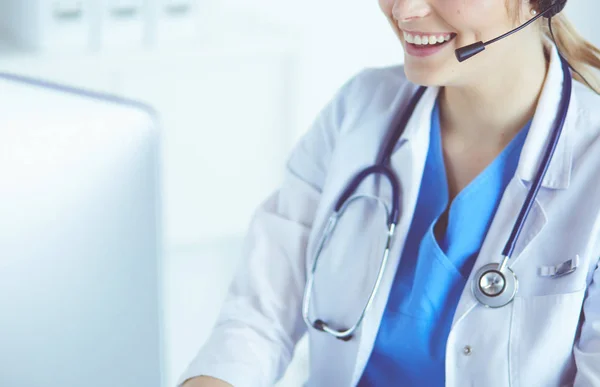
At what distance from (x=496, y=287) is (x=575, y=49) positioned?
0.40 meters

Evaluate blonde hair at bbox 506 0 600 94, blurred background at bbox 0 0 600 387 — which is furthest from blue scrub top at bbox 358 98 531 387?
blurred background at bbox 0 0 600 387

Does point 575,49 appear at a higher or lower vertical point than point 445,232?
higher

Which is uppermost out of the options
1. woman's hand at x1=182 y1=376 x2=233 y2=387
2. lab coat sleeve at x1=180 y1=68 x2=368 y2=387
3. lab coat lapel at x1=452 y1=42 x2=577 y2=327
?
lab coat lapel at x1=452 y1=42 x2=577 y2=327

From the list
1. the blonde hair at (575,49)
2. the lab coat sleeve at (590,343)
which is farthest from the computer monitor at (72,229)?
the blonde hair at (575,49)

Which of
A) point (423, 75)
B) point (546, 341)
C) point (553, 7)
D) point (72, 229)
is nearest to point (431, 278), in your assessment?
point (546, 341)

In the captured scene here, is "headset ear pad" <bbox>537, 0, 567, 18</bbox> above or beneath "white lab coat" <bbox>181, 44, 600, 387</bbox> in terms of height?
above

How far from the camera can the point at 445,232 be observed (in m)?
1.15

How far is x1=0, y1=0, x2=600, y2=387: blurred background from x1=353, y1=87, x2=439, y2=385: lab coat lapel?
0.91 m

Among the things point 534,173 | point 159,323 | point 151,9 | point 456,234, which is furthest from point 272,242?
point 151,9

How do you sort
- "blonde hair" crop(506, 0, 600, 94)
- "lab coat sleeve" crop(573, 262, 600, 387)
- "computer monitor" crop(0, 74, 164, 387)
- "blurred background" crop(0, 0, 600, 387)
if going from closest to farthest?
"computer monitor" crop(0, 74, 164, 387)
"lab coat sleeve" crop(573, 262, 600, 387)
"blonde hair" crop(506, 0, 600, 94)
"blurred background" crop(0, 0, 600, 387)

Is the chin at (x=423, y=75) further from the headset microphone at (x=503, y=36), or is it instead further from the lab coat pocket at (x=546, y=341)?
the lab coat pocket at (x=546, y=341)

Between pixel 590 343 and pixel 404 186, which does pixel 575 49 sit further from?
pixel 590 343

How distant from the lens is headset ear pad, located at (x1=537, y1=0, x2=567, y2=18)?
107 centimetres

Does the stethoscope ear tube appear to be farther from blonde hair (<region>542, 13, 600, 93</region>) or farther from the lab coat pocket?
blonde hair (<region>542, 13, 600, 93</region>)
